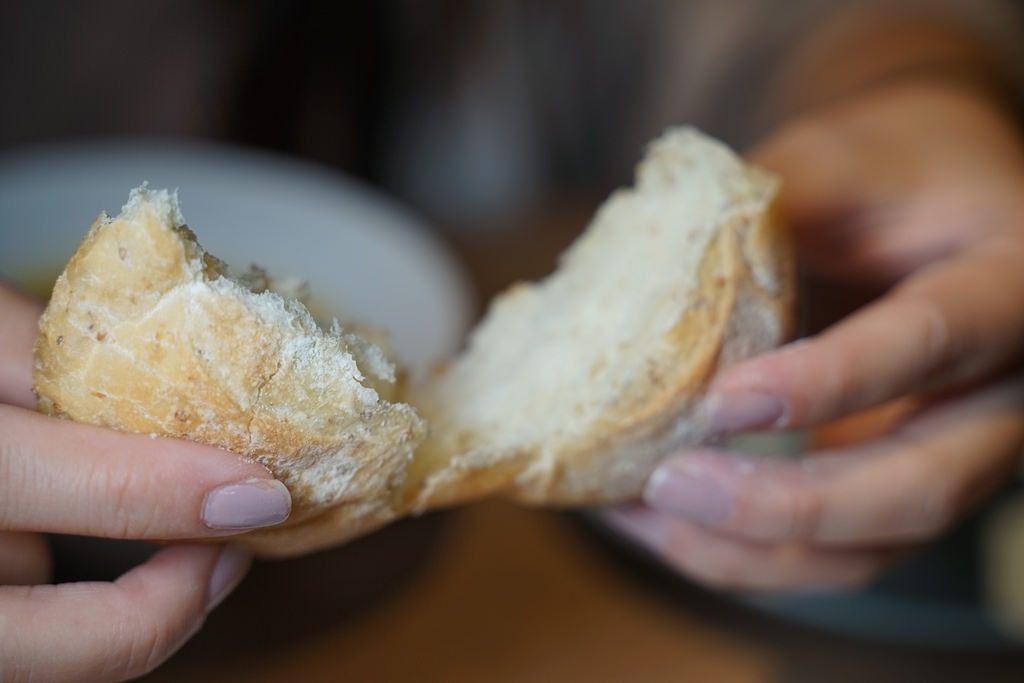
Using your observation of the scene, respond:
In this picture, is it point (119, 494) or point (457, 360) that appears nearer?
point (119, 494)

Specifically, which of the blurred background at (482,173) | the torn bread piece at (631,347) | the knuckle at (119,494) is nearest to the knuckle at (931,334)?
the torn bread piece at (631,347)

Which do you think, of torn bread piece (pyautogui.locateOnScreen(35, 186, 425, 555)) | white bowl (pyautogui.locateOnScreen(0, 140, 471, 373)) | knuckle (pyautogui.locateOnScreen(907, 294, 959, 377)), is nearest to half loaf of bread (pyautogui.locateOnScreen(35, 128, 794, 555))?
torn bread piece (pyautogui.locateOnScreen(35, 186, 425, 555))

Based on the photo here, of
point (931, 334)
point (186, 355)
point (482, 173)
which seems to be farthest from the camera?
point (482, 173)

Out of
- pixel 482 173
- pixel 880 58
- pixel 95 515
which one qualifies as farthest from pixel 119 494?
pixel 482 173

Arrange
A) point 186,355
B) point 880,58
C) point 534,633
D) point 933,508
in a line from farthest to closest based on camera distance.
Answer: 1. point 880,58
2. point 534,633
3. point 933,508
4. point 186,355

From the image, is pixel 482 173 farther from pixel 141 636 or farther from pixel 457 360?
pixel 141 636

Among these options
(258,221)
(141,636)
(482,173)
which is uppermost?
(482,173)

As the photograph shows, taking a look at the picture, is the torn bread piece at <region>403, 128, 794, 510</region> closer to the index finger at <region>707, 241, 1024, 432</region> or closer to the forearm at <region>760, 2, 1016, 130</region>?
the index finger at <region>707, 241, 1024, 432</region>

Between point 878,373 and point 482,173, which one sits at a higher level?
point 482,173

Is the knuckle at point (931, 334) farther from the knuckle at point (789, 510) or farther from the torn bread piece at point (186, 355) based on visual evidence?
the torn bread piece at point (186, 355)
